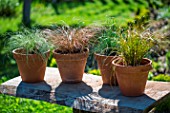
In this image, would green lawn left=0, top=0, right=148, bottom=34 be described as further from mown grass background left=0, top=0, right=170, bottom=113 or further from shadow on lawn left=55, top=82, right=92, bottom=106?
shadow on lawn left=55, top=82, right=92, bottom=106

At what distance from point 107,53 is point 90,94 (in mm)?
452

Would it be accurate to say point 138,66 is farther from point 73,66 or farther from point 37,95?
point 37,95

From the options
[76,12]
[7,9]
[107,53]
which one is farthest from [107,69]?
[7,9]

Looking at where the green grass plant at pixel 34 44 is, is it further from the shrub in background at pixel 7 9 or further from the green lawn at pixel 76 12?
the shrub in background at pixel 7 9

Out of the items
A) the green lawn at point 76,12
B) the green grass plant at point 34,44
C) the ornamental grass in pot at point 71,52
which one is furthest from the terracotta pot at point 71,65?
the green lawn at point 76,12

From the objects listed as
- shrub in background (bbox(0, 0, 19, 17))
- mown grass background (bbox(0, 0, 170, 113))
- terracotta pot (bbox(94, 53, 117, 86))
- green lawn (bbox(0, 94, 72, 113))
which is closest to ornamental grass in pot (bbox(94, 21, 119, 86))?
terracotta pot (bbox(94, 53, 117, 86))

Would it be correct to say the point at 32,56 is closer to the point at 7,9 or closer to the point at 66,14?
the point at 66,14

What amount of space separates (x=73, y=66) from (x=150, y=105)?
3.12ft

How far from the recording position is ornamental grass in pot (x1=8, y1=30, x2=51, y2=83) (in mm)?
4215

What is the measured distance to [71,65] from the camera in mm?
4176

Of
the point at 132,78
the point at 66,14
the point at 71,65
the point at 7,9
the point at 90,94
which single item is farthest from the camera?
the point at 7,9

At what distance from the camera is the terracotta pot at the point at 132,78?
3705mm

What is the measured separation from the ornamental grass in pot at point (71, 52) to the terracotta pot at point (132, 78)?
1.72ft

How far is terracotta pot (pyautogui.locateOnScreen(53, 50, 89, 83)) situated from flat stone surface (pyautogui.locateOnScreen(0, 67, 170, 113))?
7 centimetres
